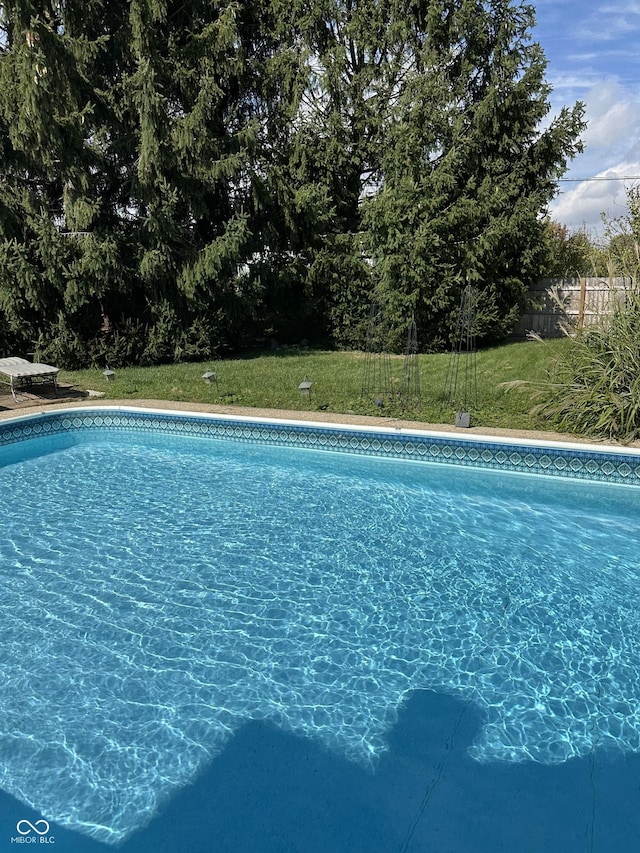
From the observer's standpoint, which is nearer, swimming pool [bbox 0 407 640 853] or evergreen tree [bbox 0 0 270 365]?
swimming pool [bbox 0 407 640 853]

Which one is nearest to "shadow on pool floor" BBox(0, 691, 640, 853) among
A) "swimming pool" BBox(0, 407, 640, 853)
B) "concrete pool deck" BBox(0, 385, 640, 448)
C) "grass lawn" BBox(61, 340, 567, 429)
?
"swimming pool" BBox(0, 407, 640, 853)

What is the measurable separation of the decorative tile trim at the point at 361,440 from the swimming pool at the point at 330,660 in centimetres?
6

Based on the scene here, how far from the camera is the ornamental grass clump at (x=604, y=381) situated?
790 cm

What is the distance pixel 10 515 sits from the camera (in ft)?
22.8

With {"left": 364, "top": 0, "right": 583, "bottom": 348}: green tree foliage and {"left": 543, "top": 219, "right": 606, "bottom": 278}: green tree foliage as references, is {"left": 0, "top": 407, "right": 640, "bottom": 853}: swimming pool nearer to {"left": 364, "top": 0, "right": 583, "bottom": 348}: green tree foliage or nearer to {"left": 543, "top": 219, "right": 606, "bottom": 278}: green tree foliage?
{"left": 364, "top": 0, "right": 583, "bottom": 348}: green tree foliage

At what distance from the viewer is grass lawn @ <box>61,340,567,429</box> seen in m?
9.62

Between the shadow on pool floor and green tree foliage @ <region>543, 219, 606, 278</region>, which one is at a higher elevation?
green tree foliage @ <region>543, 219, 606, 278</region>

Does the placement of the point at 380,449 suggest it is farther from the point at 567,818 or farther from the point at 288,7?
the point at 288,7

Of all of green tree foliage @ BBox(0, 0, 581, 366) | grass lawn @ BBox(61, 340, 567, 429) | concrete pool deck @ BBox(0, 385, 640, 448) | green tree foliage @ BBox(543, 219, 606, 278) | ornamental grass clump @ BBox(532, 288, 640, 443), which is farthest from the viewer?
green tree foliage @ BBox(543, 219, 606, 278)

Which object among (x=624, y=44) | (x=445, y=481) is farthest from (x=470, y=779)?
(x=624, y=44)

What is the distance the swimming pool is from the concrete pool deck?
18.2 inches

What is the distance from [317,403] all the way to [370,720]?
720cm

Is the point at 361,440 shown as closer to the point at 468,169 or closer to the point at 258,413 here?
the point at 258,413

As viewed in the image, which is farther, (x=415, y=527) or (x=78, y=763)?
(x=415, y=527)
